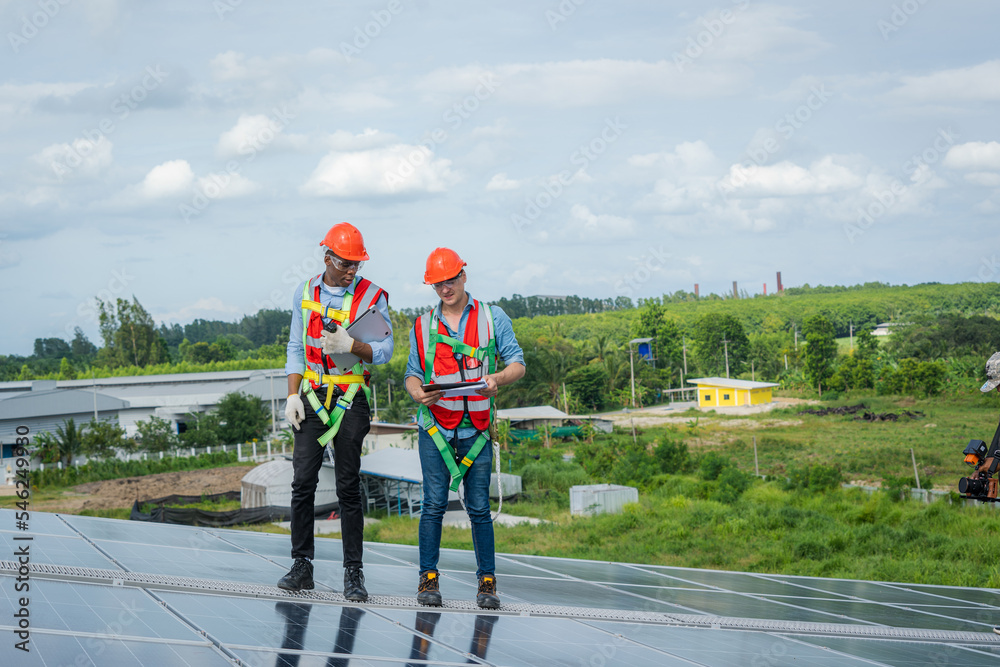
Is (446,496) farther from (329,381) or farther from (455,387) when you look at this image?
(329,381)

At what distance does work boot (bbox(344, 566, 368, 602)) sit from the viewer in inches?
168

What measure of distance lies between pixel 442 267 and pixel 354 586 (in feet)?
5.81

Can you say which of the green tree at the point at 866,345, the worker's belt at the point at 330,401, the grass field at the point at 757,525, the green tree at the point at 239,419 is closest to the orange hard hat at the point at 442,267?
the worker's belt at the point at 330,401

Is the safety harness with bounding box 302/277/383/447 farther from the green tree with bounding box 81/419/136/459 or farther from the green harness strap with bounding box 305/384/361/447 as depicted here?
the green tree with bounding box 81/419/136/459

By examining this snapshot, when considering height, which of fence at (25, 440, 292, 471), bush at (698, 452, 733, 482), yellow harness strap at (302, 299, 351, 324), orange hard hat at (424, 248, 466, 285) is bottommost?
fence at (25, 440, 292, 471)

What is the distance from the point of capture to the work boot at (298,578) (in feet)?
14.3

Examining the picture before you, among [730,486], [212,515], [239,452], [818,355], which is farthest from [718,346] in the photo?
[212,515]

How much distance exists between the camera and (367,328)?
448cm

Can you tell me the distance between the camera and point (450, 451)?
15.0 feet

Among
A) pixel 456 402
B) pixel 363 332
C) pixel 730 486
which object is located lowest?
pixel 730 486

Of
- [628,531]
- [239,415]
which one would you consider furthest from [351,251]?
[239,415]

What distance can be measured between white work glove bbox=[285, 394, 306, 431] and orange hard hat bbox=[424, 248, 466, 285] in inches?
38.1

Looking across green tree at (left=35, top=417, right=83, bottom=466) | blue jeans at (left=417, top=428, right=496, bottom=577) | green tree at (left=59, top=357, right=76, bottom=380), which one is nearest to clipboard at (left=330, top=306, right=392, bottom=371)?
blue jeans at (left=417, top=428, right=496, bottom=577)

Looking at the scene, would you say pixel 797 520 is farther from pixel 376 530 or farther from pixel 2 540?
pixel 2 540
